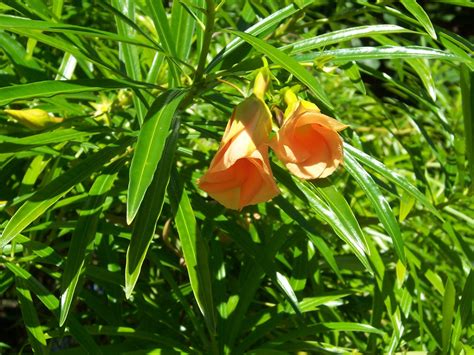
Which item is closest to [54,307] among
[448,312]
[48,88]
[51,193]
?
[51,193]

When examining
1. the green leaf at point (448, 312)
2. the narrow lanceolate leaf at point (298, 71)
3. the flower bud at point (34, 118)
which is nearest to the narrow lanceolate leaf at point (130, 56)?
the flower bud at point (34, 118)

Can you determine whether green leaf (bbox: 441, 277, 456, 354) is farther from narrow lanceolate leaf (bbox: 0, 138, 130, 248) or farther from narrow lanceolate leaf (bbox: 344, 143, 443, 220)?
narrow lanceolate leaf (bbox: 0, 138, 130, 248)

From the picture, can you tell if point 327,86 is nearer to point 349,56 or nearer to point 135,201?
point 349,56

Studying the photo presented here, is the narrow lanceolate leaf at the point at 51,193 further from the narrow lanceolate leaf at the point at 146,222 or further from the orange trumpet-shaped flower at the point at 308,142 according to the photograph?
the orange trumpet-shaped flower at the point at 308,142

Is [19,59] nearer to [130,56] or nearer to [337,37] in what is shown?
[130,56]

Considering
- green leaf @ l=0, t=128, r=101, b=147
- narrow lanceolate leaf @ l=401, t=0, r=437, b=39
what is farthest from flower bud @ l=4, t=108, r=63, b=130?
narrow lanceolate leaf @ l=401, t=0, r=437, b=39

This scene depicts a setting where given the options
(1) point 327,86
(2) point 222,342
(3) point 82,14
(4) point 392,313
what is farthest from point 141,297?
(1) point 327,86
